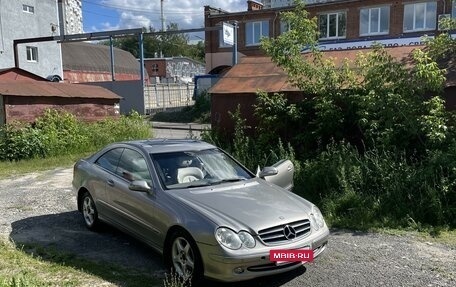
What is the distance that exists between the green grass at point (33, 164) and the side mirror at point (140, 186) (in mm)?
8210

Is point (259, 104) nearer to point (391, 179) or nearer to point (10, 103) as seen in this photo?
point (391, 179)

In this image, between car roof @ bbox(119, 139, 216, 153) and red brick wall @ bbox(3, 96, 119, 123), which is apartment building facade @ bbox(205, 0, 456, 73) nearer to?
red brick wall @ bbox(3, 96, 119, 123)

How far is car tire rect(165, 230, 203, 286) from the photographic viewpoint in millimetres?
4410

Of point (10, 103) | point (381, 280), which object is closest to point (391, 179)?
point (381, 280)

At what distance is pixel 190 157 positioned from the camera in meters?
5.77

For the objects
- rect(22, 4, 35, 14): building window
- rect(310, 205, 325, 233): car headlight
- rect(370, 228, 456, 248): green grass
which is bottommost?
rect(370, 228, 456, 248): green grass

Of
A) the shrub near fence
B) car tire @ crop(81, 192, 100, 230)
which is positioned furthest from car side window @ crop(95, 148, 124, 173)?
the shrub near fence

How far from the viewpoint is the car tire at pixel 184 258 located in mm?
4410

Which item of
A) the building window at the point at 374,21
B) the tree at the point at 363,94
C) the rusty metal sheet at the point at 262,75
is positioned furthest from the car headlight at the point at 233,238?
the building window at the point at 374,21

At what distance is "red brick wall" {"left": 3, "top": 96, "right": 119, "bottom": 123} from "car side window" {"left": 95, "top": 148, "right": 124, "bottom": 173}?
874 cm

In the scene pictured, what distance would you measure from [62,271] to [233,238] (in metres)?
2.08

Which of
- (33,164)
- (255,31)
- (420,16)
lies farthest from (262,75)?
(255,31)

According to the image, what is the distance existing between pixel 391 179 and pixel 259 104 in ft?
12.4

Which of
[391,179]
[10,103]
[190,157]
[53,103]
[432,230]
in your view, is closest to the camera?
[190,157]
